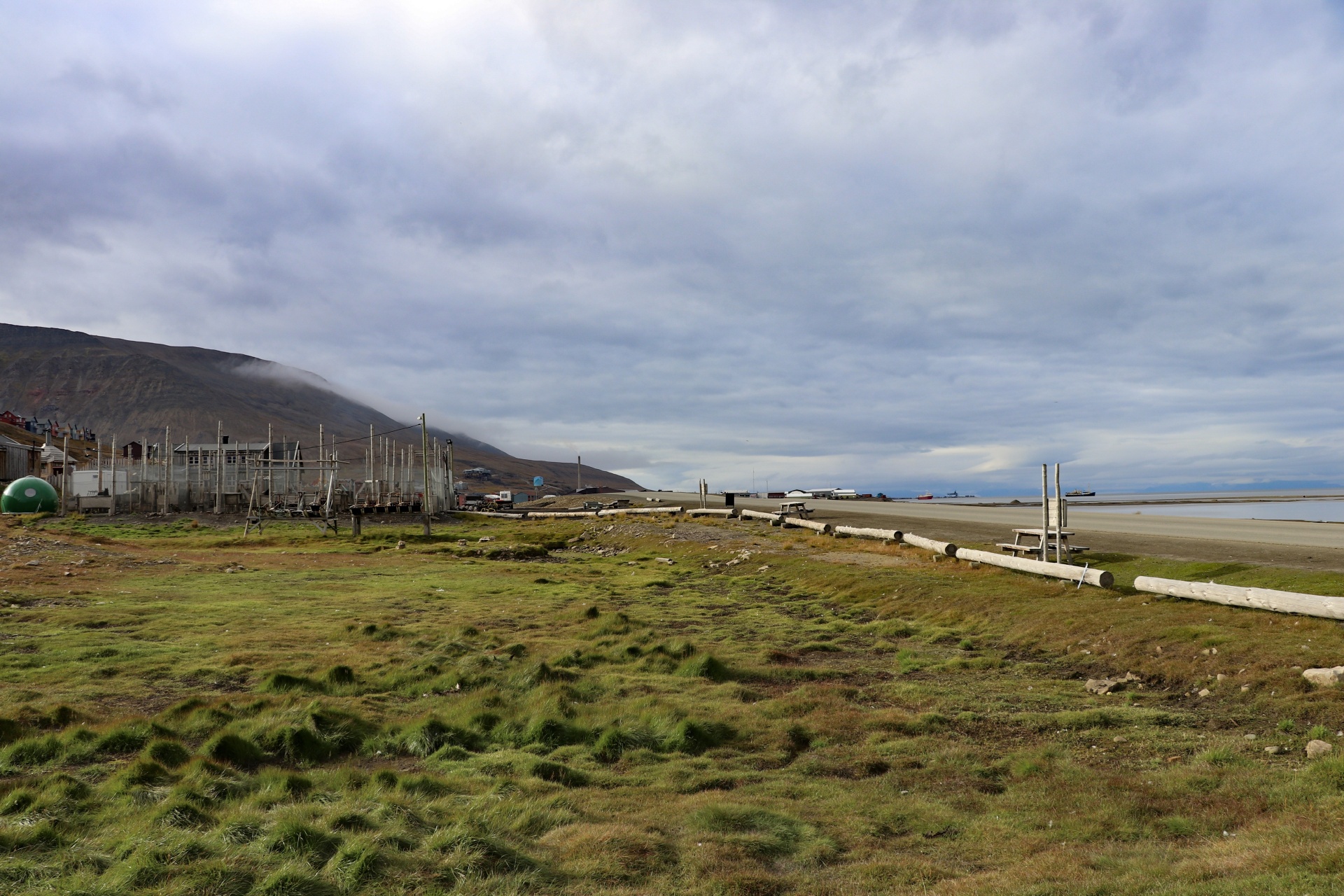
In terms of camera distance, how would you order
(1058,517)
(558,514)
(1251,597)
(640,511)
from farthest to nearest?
(558,514) < (640,511) < (1058,517) < (1251,597)

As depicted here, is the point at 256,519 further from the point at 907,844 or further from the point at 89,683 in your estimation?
the point at 907,844

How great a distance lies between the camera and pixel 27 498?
64.5 metres

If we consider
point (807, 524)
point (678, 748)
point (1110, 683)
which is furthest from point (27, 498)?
point (1110, 683)

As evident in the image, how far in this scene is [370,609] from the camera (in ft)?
77.4

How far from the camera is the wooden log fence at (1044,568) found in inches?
800

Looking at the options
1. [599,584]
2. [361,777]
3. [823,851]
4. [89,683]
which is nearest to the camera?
[823,851]

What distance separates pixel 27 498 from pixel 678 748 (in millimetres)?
74753

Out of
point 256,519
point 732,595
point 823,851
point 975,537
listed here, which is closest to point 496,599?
point 732,595

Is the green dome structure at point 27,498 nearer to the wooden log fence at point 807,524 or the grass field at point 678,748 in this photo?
the grass field at point 678,748

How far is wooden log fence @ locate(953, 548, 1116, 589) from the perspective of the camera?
20.3 m

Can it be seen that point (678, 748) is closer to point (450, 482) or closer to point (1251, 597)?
point (1251, 597)

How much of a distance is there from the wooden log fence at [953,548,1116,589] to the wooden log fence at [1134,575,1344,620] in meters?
0.82

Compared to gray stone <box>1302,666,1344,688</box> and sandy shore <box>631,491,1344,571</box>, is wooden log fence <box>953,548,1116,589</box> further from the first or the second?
gray stone <box>1302,666,1344,688</box>

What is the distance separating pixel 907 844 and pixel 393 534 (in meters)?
53.7
